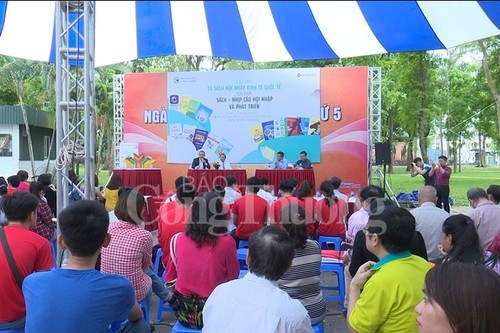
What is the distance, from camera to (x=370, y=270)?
1.77m

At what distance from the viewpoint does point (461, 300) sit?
96 cm

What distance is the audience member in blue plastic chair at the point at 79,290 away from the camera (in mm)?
1581

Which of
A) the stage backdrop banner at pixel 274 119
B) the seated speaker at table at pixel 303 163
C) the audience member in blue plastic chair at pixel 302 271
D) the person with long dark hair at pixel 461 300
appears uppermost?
→ the stage backdrop banner at pixel 274 119

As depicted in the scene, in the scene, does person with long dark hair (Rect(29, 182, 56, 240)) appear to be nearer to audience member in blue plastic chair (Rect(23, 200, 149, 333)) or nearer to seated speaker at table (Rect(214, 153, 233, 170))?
audience member in blue plastic chair (Rect(23, 200, 149, 333))

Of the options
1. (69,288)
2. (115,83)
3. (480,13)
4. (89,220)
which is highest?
(115,83)

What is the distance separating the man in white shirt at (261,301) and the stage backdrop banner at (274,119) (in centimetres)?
869

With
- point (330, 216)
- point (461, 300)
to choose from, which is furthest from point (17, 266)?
point (330, 216)

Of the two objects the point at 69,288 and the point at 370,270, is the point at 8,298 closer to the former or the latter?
the point at 69,288

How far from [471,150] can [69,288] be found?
66.6 m

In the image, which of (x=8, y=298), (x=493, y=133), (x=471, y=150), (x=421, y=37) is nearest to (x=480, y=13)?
(x=421, y=37)

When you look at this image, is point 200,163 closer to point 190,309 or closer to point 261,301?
point 190,309

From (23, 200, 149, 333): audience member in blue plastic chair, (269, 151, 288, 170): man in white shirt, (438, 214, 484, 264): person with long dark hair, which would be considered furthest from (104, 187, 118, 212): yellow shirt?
(269, 151, 288, 170): man in white shirt

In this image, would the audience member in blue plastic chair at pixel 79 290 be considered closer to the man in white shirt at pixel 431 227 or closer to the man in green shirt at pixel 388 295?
the man in green shirt at pixel 388 295

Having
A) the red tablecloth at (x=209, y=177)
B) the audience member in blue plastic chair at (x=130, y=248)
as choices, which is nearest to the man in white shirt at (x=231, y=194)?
the audience member in blue plastic chair at (x=130, y=248)
